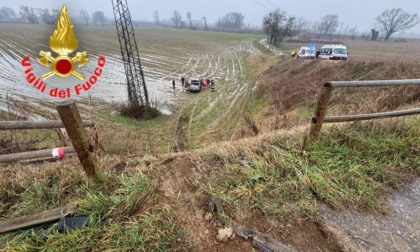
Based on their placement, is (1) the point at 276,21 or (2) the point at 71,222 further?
(1) the point at 276,21

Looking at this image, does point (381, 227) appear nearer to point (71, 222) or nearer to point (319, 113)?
point (319, 113)

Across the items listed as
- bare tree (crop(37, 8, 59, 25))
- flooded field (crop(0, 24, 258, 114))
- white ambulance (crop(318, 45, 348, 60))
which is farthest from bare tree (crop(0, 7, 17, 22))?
white ambulance (crop(318, 45, 348, 60))

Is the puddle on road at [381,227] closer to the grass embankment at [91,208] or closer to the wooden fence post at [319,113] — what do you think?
the wooden fence post at [319,113]

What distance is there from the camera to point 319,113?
2.97 metres

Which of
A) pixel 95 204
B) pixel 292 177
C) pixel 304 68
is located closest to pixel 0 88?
pixel 95 204

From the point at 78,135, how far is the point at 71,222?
88 centimetres

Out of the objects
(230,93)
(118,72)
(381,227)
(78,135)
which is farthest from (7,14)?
(381,227)

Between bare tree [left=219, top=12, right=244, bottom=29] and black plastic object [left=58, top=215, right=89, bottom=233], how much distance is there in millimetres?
145333

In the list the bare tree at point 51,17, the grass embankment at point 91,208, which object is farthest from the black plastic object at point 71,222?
the bare tree at point 51,17

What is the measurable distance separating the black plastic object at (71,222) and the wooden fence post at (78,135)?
0.49 m

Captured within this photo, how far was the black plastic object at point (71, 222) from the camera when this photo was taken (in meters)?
2.01

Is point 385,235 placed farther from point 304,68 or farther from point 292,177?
point 304,68

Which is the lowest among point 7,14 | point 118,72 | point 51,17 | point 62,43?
point 118,72

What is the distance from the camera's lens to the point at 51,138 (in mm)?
9180
